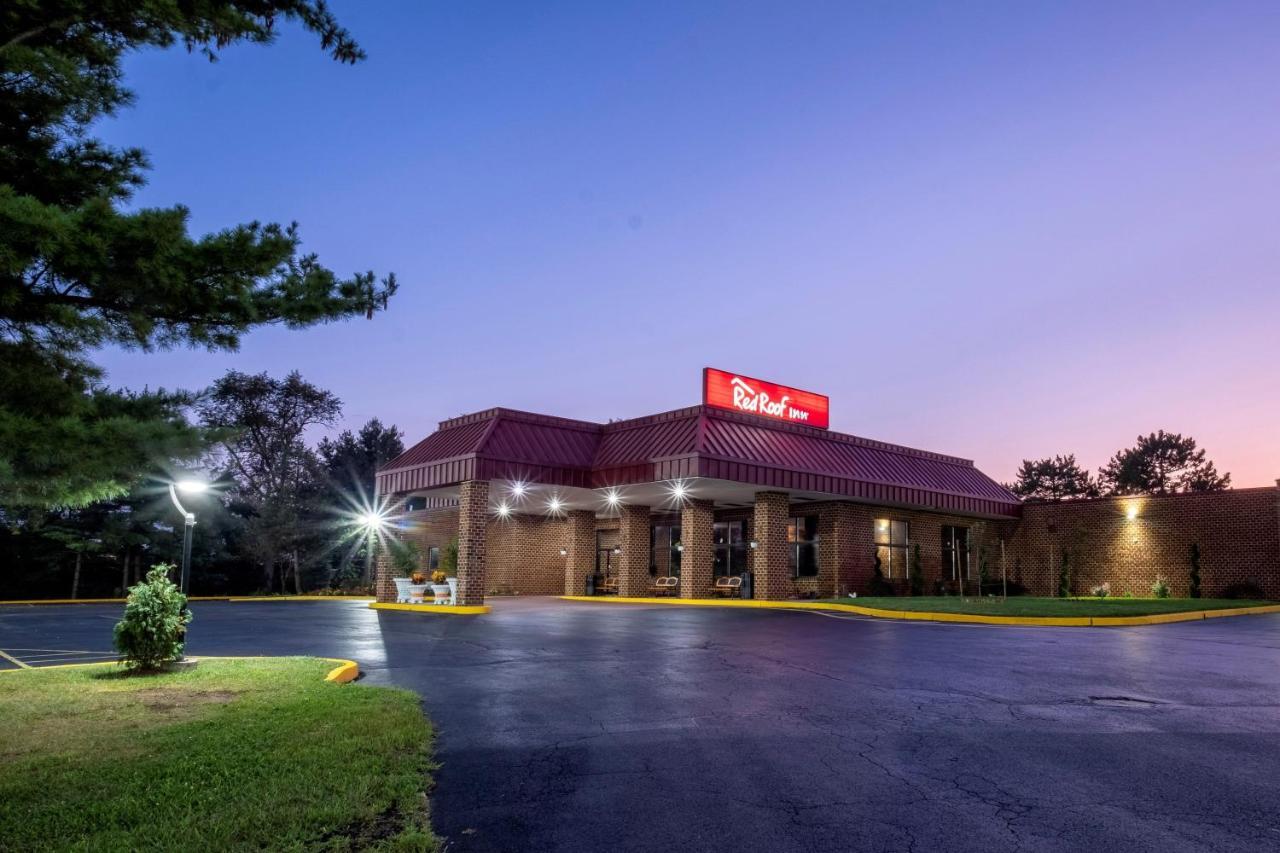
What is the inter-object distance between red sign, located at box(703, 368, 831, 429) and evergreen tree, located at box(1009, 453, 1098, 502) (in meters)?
48.2

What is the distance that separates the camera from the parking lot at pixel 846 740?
4773 millimetres

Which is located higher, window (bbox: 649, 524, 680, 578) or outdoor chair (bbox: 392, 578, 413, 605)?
window (bbox: 649, 524, 680, 578)

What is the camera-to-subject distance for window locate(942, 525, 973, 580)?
115 ft

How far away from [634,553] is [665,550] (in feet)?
14.5

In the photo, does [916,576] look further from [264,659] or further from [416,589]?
[264,659]

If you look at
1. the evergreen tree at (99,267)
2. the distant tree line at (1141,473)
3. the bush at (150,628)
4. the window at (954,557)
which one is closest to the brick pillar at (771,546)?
the window at (954,557)

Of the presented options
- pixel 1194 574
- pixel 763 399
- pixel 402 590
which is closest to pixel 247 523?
pixel 402 590

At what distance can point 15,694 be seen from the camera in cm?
912

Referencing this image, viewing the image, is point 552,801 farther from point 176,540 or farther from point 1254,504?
point 176,540

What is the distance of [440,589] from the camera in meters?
26.2

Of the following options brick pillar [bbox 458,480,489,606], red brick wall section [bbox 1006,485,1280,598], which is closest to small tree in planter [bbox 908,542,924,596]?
red brick wall section [bbox 1006,485,1280,598]

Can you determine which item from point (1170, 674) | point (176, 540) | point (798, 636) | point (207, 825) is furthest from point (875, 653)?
point (176, 540)

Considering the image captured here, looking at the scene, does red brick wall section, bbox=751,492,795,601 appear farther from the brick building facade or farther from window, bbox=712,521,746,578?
window, bbox=712,521,746,578

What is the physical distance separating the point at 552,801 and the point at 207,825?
196 centimetres
